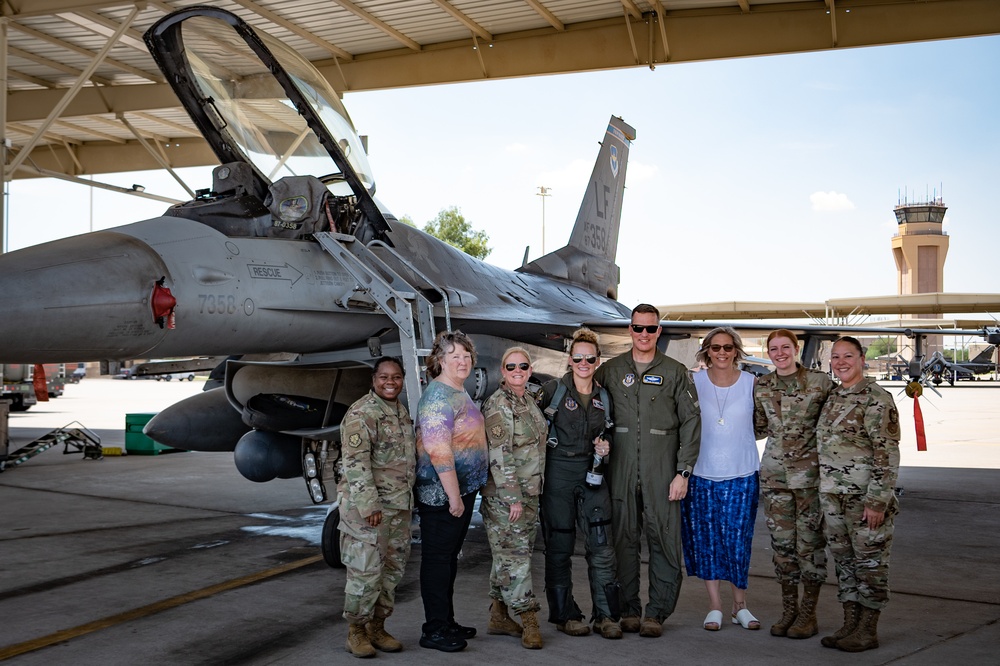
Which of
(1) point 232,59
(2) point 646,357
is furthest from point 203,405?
(2) point 646,357

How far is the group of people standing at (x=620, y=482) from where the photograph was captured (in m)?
Result: 4.23

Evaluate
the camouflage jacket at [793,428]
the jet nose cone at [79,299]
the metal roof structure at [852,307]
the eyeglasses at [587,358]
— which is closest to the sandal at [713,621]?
the camouflage jacket at [793,428]

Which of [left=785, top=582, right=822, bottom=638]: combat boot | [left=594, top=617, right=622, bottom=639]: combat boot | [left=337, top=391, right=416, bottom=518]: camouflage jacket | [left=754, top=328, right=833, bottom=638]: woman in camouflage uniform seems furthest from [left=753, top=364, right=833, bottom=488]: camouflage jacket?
[left=337, top=391, right=416, bottom=518]: camouflage jacket

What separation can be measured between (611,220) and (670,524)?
350 inches

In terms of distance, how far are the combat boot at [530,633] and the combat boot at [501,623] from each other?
0.13 m

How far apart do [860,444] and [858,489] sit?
222mm

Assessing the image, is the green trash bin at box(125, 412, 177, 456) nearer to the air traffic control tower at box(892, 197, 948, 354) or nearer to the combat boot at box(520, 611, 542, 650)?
the combat boot at box(520, 611, 542, 650)

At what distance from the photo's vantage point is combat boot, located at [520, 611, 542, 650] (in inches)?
168

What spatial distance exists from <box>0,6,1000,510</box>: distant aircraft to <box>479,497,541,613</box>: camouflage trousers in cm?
157

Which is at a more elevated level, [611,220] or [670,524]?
[611,220]

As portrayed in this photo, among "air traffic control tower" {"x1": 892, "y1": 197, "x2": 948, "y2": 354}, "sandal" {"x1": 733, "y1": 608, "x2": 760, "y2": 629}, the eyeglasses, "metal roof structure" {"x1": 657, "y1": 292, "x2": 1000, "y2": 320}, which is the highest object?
"air traffic control tower" {"x1": 892, "y1": 197, "x2": 948, "y2": 354}

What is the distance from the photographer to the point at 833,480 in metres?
4.36

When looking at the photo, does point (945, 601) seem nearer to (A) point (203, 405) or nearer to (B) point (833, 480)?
(B) point (833, 480)

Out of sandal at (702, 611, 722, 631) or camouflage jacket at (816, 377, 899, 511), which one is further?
sandal at (702, 611, 722, 631)
